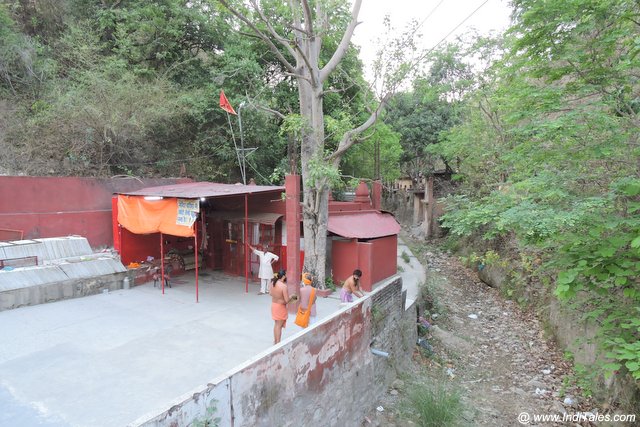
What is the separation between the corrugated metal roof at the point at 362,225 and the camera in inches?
426

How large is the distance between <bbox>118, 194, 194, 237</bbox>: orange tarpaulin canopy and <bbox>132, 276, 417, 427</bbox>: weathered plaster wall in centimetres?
460

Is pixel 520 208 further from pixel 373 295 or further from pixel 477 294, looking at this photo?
pixel 477 294

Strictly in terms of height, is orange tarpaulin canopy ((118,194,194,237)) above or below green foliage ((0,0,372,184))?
below

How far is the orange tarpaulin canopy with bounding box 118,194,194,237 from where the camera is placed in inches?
369

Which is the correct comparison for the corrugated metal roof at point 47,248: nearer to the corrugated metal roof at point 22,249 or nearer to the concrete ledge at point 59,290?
the corrugated metal roof at point 22,249

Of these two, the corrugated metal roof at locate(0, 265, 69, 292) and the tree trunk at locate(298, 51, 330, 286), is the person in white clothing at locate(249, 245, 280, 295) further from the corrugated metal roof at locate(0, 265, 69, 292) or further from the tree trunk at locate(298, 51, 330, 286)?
the corrugated metal roof at locate(0, 265, 69, 292)

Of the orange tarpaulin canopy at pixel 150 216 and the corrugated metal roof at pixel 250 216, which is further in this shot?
the corrugated metal roof at pixel 250 216

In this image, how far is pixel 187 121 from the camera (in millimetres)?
15992

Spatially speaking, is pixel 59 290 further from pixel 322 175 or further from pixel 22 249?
pixel 322 175

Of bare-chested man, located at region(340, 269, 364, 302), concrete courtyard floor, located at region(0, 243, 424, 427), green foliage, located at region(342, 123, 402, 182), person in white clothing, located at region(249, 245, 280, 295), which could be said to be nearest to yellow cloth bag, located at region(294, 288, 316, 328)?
concrete courtyard floor, located at region(0, 243, 424, 427)

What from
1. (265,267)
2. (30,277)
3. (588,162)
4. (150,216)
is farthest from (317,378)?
(30,277)

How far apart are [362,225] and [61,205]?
28.3ft

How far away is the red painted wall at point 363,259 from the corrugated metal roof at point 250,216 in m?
2.00

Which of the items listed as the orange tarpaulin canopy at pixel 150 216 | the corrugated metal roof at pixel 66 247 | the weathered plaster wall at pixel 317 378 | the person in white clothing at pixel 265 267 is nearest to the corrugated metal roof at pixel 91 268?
the corrugated metal roof at pixel 66 247
